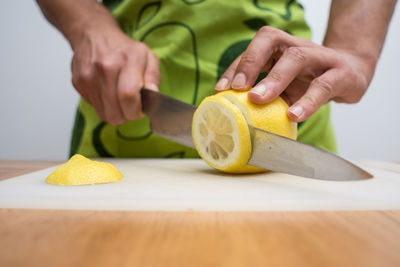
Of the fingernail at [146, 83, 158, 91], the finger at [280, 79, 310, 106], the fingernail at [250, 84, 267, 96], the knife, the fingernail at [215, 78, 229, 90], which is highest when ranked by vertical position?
the fingernail at [250, 84, 267, 96]

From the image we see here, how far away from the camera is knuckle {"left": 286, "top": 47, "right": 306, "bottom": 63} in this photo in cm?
98

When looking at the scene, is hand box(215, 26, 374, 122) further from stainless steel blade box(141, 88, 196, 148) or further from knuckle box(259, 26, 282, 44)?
stainless steel blade box(141, 88, 196, 148)

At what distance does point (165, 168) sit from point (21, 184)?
0.42 meters

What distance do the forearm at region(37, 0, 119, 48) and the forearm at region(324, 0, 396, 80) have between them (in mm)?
901

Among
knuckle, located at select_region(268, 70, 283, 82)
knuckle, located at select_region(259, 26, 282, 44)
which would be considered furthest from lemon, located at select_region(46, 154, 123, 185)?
knuckle, located at select_region(259, 26, 282, 44)

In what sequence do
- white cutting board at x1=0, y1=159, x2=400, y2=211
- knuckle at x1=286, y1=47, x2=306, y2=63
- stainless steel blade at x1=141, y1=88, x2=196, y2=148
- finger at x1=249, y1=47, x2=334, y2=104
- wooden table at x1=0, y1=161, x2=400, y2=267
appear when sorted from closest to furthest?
wooden table at x1=0, y1=161, x2=400, y2=267, white cutting board at x1=0, y1=159, x2=400, y2=211, finger at x1=249, y1=47, x2=334, y2=104, knuckle at x1=286, y1=47, x2=306, y2=63, stainless steel blade at x1=141, y1=88, x2=196, y2=148

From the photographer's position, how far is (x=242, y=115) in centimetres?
86

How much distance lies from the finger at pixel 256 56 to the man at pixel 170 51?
0.20 meters

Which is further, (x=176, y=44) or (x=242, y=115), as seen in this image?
(x=176, y=44)

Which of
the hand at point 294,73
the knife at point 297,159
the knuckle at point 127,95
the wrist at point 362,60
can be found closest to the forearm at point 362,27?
the wrist at point 362,60

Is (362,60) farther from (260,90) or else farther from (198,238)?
(198,238)

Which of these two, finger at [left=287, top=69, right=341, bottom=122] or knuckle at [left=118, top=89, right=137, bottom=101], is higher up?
finger at [left=287, top=69, right=341, bottom=122]

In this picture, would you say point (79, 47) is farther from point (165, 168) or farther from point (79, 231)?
point (79, 231)

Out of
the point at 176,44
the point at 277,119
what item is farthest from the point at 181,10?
the point at 277,119
